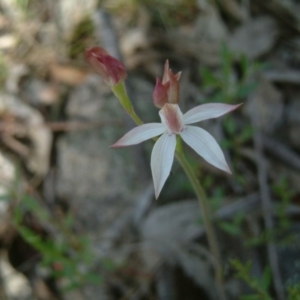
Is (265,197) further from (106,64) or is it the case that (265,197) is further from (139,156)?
(106,64)

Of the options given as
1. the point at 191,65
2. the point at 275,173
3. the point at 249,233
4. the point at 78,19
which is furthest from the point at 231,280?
the point at 78,19

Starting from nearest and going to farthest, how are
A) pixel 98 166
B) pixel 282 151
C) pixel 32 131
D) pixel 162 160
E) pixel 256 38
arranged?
pixel 162 160 → pixel 282 151 → pixel 98 166 → pixel 256 38 → pixel 32 131

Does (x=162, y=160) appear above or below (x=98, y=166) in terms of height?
above

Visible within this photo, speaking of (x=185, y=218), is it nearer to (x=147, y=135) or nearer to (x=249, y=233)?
(x=249, y=233)

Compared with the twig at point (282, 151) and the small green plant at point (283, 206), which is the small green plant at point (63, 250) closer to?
the small green plant at point (283, 206)

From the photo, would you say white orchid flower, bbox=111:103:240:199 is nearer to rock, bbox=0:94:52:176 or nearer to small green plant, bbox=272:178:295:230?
small green plant, bbox=272:178:295:230

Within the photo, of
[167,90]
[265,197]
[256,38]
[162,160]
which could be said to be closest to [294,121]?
[265,197]
